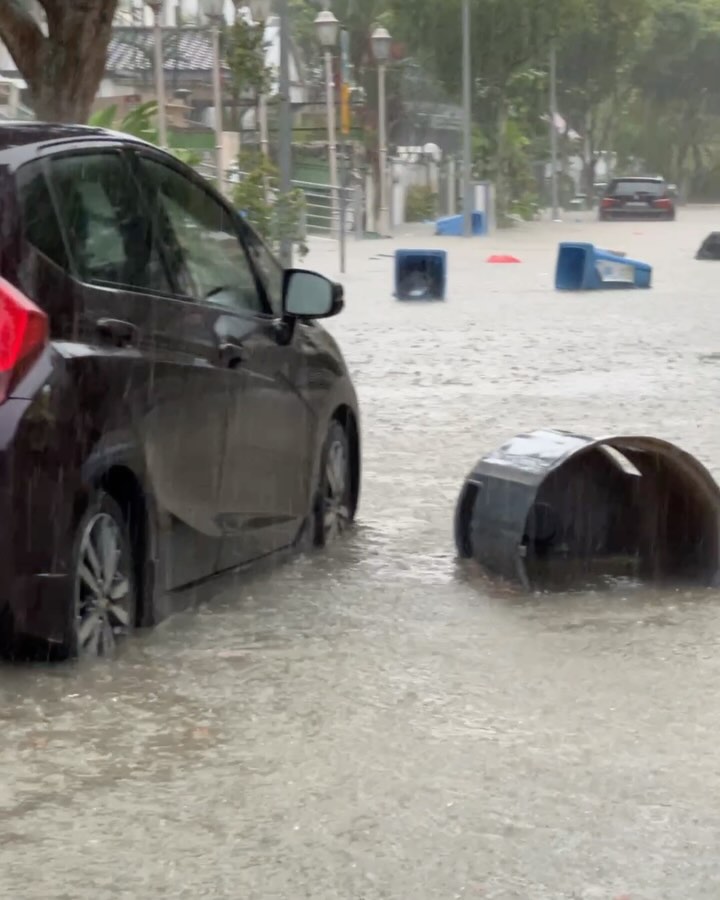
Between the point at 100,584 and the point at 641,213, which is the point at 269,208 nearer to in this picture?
the point at 100,584

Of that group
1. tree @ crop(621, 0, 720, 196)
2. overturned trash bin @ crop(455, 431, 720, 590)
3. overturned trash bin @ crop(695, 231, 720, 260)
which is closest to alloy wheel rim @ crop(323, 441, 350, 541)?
overturned trash bin @ crop(455, 431, 720, 590)

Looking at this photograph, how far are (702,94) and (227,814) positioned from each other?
82.3m

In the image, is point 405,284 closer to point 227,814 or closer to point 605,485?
point 605,485

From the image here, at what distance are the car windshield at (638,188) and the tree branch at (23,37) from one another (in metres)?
51.7

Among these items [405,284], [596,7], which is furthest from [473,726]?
[596,7]

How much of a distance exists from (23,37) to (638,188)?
Answer: 52003 mm

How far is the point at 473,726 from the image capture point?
5.47 meters

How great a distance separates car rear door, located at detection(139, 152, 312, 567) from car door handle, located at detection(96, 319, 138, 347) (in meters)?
0.64

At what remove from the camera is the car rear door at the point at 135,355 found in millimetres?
5781

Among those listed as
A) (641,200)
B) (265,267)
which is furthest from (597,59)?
(265,267)

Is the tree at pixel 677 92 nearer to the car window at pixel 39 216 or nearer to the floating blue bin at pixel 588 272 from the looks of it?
the floating blue bin at pixel 588 272

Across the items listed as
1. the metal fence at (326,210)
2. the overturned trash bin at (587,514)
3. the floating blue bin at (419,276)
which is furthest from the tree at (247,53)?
the overturned trash bin at (587,514)

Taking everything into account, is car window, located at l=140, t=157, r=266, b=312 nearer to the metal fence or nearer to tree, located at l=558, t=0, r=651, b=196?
the metal fence

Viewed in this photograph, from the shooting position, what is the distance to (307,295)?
23.9 feet
